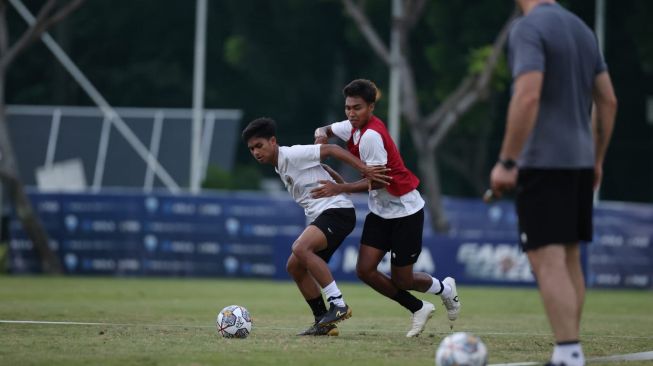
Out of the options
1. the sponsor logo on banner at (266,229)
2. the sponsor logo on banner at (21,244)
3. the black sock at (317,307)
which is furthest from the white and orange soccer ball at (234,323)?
the sponsor logo on banner at (21,244)

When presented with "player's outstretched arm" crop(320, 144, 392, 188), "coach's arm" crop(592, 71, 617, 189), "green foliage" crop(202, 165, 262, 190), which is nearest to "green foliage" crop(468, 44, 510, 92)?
"green foliage" crop(202, 165, 262, 190)

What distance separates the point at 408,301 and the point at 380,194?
3.29 ft

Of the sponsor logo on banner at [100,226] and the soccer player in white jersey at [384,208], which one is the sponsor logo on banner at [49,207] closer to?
the sponsor logo on banner at [100,226]

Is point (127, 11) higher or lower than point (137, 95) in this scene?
higher

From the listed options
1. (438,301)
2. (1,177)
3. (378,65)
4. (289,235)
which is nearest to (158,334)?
(438,301)

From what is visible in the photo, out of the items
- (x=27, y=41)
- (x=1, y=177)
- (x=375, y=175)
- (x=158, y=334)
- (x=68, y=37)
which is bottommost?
(x=158, y=334)

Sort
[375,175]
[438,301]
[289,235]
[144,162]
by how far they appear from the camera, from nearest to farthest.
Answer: [375,175] < [438,301] < [289,235] < [144,162]

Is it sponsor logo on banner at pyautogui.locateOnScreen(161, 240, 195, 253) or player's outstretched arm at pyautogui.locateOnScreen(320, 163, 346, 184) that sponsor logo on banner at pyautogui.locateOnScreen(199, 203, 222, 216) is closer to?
sponsor logo on banner at pyautogui.locateOnScreen(161, 240, 195, 253)

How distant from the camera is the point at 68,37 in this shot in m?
35.4

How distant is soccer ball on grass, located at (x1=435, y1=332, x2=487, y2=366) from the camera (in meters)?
7.23

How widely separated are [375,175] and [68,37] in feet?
87.8

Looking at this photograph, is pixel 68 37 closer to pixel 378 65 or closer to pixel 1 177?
pixel 378 65

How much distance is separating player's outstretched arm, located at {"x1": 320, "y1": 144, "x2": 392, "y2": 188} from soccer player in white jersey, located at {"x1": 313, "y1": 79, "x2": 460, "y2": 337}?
0.22ft

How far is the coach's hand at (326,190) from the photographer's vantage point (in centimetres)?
1023
